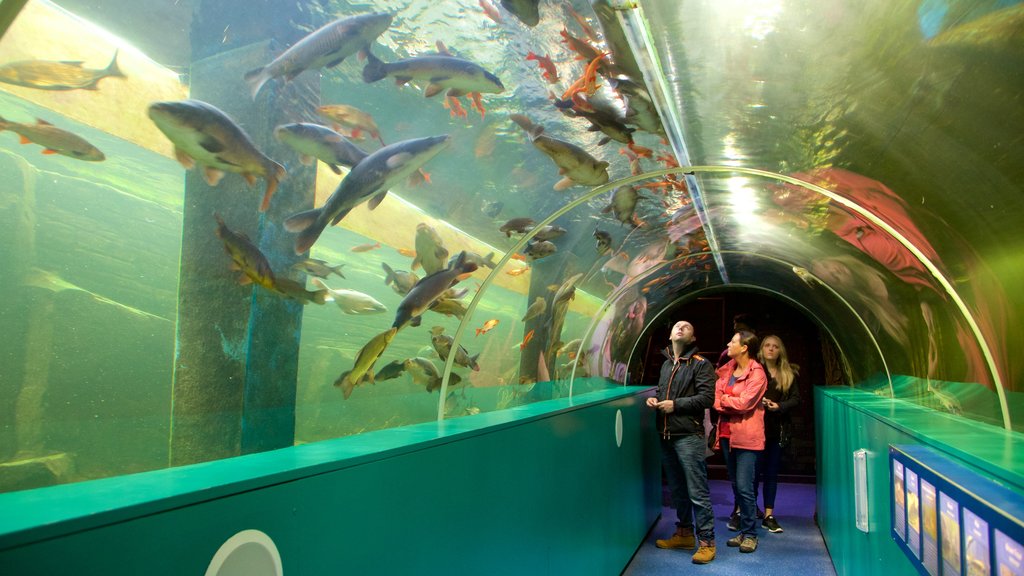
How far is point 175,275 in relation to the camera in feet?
9.61

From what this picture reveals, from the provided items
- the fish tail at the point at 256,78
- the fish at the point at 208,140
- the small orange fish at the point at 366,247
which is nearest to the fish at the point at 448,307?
the small orange fish at the point at 366,247

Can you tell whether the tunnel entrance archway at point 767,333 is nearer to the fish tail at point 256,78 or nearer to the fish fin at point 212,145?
the fish tail at point 256,78

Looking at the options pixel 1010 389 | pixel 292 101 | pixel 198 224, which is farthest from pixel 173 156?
pixel 1010 389

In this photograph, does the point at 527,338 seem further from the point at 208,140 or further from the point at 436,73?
the point at 208,140

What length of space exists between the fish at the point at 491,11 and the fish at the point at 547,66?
367 mm

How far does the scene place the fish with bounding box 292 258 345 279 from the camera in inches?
139

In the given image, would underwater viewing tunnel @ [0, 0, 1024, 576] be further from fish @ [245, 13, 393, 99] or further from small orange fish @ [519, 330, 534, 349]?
small orange fish @ [519, 330, 534, 349]

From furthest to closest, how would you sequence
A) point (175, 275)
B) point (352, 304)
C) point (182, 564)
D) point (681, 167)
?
point (681, 167) < point (352, 304) < point (175, 275) < point (182, 564)

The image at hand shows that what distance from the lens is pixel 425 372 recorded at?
4.92m

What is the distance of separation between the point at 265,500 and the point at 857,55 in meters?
2.98

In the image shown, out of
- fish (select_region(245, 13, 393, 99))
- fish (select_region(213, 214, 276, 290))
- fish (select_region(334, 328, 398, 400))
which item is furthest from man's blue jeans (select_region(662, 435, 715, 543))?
fish (select_region(245, 13, 393, 99))

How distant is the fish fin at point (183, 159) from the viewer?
2.73 meters

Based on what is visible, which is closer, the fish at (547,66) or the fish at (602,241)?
the fish at (547,66)

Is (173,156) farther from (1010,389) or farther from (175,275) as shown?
(1010,389)
